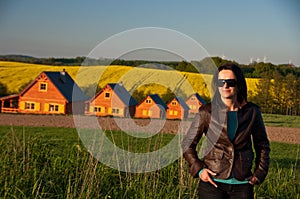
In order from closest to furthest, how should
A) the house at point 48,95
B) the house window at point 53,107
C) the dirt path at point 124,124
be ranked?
the dirt path at point 124,124 < the house at point 48,95 < the house window at point 53,107

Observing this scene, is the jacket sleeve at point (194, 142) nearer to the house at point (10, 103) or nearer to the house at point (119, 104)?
the house at point (119, 104)

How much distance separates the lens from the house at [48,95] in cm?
2867

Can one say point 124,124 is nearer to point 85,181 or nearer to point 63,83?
point 85,181

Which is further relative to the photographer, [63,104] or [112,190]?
[63,104]

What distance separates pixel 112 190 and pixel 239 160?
5.46 feet

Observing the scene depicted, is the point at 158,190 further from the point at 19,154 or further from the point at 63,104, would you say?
the point at 63,104

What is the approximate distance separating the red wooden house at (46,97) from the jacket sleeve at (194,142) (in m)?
25.4

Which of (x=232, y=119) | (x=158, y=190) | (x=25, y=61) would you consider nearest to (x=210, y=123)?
(x=232, y=119)

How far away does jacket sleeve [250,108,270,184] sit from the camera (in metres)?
2.72

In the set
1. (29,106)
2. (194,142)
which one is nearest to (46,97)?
(29,106)

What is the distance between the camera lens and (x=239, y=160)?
271cm

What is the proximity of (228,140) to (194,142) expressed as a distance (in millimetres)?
200

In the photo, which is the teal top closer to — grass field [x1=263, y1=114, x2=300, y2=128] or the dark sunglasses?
the dark sunglasses

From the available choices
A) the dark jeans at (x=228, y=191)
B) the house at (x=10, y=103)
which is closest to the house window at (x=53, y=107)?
the house at (x=10, y=103)
